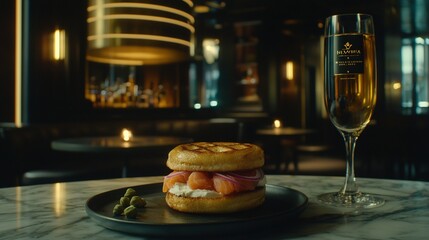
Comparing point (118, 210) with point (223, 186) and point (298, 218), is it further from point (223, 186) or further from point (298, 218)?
point (298, 218)

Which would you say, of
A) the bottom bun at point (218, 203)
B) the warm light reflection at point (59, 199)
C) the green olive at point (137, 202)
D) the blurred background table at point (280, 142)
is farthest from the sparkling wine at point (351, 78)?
the blurred background table at point (280, 142)

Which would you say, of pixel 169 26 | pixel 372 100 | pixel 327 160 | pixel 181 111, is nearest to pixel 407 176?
pixel 327 160

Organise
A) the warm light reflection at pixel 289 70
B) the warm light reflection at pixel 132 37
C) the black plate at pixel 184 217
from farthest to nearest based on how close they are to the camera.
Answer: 1. the warm light reflection at pixel 289 70
2. the warm light reflection at pixel 132 37
3. the black plate at pixel 184 217

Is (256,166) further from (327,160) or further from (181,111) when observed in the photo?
(327,160)

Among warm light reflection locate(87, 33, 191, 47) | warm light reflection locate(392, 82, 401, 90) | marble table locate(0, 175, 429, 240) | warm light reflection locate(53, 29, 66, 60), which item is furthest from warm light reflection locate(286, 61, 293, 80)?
marble table locate(0, 175, 429, 240)

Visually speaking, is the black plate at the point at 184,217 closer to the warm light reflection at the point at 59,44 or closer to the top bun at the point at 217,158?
the top bun at the point at 217,158

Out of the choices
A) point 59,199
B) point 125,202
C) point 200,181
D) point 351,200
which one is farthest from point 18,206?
point 351,200

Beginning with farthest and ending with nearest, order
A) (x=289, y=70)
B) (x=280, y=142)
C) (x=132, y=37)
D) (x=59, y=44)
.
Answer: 1. (x=289, y=70)
2. (x=280, y=142)
3. (x=59, y=44)
4. (x=132, y=37)
